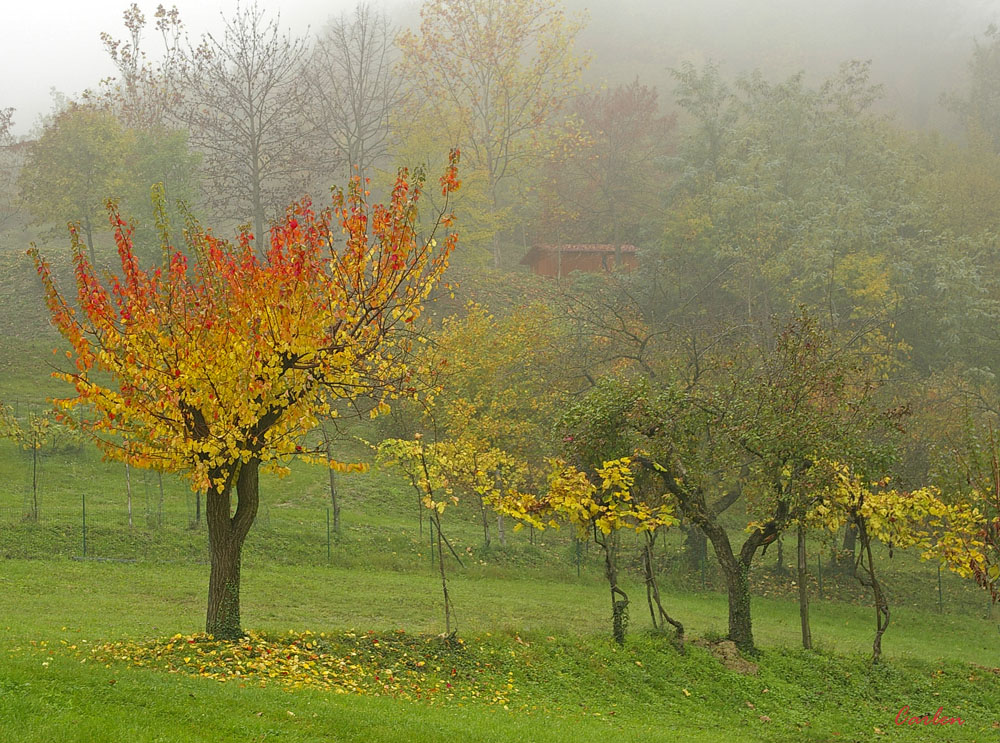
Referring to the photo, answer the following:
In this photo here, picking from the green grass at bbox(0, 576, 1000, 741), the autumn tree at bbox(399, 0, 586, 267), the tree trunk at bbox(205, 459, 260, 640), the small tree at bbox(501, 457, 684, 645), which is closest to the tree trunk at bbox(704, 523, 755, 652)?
the green grass at bbox(0, 576, 1000, 741)

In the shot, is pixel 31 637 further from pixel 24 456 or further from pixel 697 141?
pixel 697 141

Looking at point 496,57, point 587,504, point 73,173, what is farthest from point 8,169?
point 587,504

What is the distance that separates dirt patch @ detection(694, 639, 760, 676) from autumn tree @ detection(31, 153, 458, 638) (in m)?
7.75

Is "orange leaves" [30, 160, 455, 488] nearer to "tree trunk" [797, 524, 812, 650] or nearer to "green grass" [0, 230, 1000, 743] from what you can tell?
"green grass" [0, 230, 1000, 743]

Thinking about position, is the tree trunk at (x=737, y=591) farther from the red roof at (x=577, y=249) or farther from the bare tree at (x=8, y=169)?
the bare tree at (x=8, y=169)

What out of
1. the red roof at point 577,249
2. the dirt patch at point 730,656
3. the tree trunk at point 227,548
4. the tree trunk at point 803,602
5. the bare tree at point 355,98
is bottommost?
the dirt patch at point 730,656

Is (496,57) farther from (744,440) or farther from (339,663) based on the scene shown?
(339,663)

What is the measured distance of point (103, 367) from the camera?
11.6 m

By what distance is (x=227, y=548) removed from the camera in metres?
12.6

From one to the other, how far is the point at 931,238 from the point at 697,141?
592 inches

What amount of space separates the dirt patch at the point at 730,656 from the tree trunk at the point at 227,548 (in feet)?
27.2

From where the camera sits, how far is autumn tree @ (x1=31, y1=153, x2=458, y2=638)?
11242 millimetres

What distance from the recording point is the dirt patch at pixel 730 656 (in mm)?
14758

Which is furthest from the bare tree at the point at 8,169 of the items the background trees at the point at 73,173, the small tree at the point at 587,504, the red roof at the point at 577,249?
the small tree at the point at 587,504
